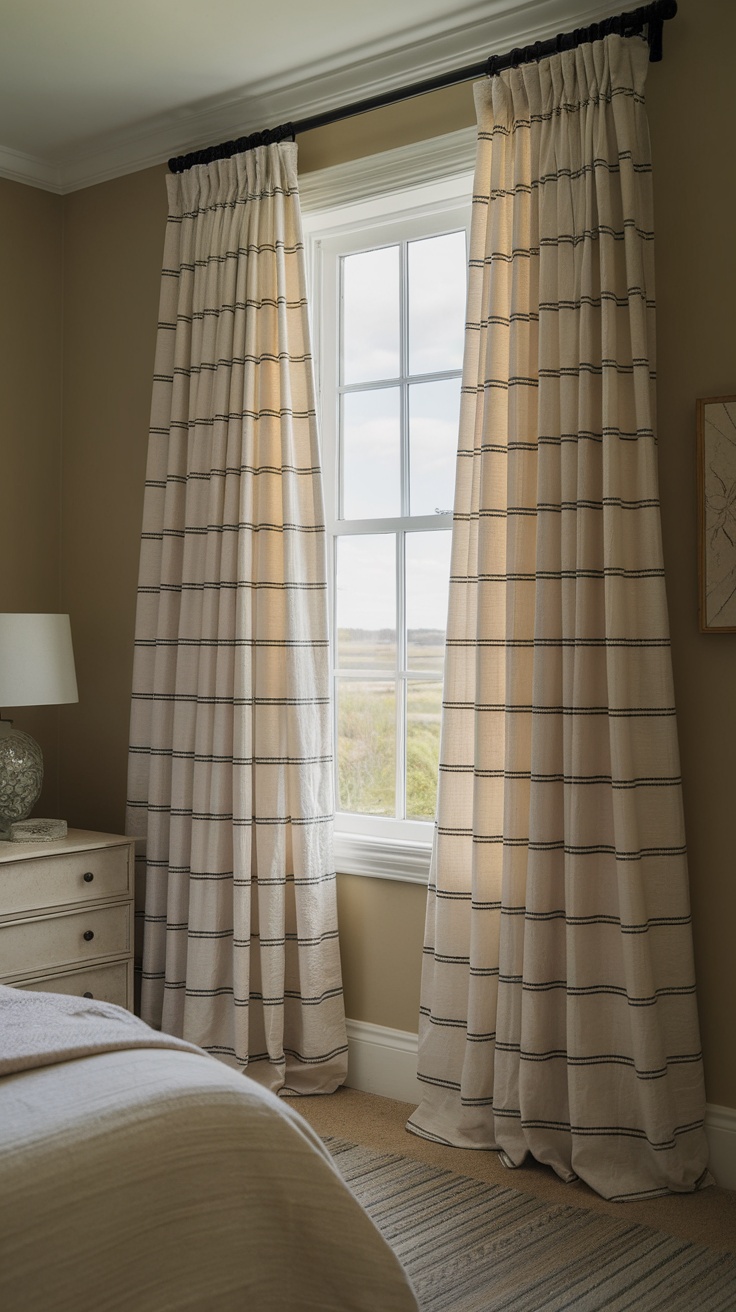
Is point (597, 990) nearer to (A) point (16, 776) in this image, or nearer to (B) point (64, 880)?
(B) point (64, 880)

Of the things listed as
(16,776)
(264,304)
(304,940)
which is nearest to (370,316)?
(264,304)

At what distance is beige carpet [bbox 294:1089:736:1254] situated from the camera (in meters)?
2.42

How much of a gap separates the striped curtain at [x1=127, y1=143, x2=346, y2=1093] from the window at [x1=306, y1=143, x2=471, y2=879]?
0.21m

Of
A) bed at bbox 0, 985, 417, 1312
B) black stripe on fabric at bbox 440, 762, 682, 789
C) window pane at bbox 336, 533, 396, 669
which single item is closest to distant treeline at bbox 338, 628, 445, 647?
window pane at bbox 336, 533, 396, 669

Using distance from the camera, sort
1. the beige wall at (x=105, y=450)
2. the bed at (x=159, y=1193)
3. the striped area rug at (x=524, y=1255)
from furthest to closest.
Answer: the beige wall at (x=105, y=450) < the striped area rug at (x=524, y=1255) < the bed at (x=159, y=1193)

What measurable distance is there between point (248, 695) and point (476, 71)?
1.78 metres

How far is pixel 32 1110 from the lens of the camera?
4.62 feet

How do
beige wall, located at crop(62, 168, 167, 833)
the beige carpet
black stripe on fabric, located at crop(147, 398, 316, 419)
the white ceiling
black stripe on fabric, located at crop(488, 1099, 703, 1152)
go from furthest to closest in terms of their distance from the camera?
beige wall, located at crop(62, 168, 167, 833) → black stripe on fabric, located at crop(147, 398, 316, 419) → the white ceiling → black stripe on fabric, located at crop(488, 1099, 703, 1152) → the beige carpet

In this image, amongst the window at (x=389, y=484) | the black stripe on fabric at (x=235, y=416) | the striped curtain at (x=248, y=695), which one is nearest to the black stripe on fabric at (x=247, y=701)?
the striped curtain at (x=248, y=695)

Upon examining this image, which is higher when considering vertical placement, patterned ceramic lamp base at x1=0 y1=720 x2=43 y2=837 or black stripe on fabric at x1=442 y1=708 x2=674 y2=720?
black stripe on fabric at x1=442 y1=708 x2=674 y2=720

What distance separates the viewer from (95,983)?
10.9 feet

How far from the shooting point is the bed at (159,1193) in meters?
1.30

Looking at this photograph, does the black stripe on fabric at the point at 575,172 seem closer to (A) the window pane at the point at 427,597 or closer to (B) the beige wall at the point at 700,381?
(B) the beige wall at the point at 700,381

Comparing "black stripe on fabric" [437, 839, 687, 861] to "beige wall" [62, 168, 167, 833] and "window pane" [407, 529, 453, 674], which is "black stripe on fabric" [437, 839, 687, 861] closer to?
"window pane" [407, 529, 453, 674]
